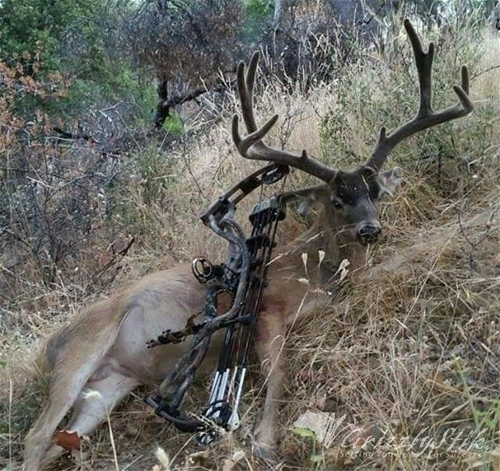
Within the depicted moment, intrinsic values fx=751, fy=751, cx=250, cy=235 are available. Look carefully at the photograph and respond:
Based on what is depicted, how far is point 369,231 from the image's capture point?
4.47 meters

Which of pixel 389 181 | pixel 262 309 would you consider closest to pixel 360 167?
pixel 389 181

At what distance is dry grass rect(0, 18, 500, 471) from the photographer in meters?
3.24

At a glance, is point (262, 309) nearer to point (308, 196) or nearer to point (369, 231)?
point (369, 231)

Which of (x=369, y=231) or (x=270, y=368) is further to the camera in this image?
(x=369, y=231)

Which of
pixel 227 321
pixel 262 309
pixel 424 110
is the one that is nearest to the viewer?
pixel 227 321

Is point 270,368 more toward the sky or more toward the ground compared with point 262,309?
more toward the ground

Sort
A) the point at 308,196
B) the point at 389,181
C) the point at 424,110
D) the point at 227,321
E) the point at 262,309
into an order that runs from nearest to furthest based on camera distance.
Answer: the point at 227,321, the point at 262,309, the point at 424,110, the point at 389,181, the point at 308,196

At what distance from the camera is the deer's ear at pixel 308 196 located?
15.9 ft

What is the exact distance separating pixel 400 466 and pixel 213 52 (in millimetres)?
9995

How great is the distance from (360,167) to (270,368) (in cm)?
145

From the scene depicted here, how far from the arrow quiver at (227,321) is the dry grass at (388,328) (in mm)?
147

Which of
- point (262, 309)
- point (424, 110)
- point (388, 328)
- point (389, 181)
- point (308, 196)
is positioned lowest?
point (388, 328)

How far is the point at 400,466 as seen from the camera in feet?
9.63

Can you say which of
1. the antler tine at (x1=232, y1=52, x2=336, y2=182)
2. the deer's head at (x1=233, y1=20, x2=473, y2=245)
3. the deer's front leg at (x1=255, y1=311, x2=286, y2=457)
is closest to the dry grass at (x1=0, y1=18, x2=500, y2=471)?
the deer's front leg at (x1=255, y1=311, x2=286, y2=457)
